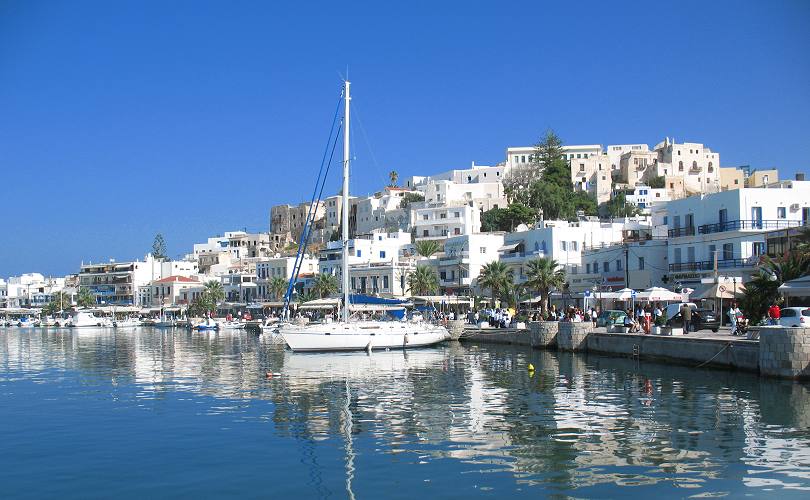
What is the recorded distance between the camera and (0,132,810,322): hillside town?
5131 centimetres

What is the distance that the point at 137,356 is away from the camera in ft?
155

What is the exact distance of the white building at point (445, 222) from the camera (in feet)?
338

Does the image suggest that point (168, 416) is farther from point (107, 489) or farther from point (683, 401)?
point (683, 401)

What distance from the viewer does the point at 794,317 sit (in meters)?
28.9

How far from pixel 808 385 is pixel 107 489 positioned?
71.0ft

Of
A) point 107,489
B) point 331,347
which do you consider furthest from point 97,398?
point 331,347

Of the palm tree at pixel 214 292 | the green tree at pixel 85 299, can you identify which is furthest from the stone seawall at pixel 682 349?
the green tree at pixel 85 299

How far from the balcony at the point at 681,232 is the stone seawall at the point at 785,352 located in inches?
1106

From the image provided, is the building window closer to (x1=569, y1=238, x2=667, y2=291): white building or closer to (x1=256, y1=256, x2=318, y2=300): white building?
(x1=569, y1=238, x2=667, y2=291): white building

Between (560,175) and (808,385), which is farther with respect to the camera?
(560,175)

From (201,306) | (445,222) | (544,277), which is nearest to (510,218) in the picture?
(445,222)

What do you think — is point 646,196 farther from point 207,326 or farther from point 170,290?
point 170,290

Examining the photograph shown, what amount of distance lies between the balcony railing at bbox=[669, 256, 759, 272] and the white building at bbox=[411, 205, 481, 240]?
49067mm

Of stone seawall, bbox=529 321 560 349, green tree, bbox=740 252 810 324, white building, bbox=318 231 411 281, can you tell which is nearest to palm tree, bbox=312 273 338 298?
white building, bbox=318 231 411 281
